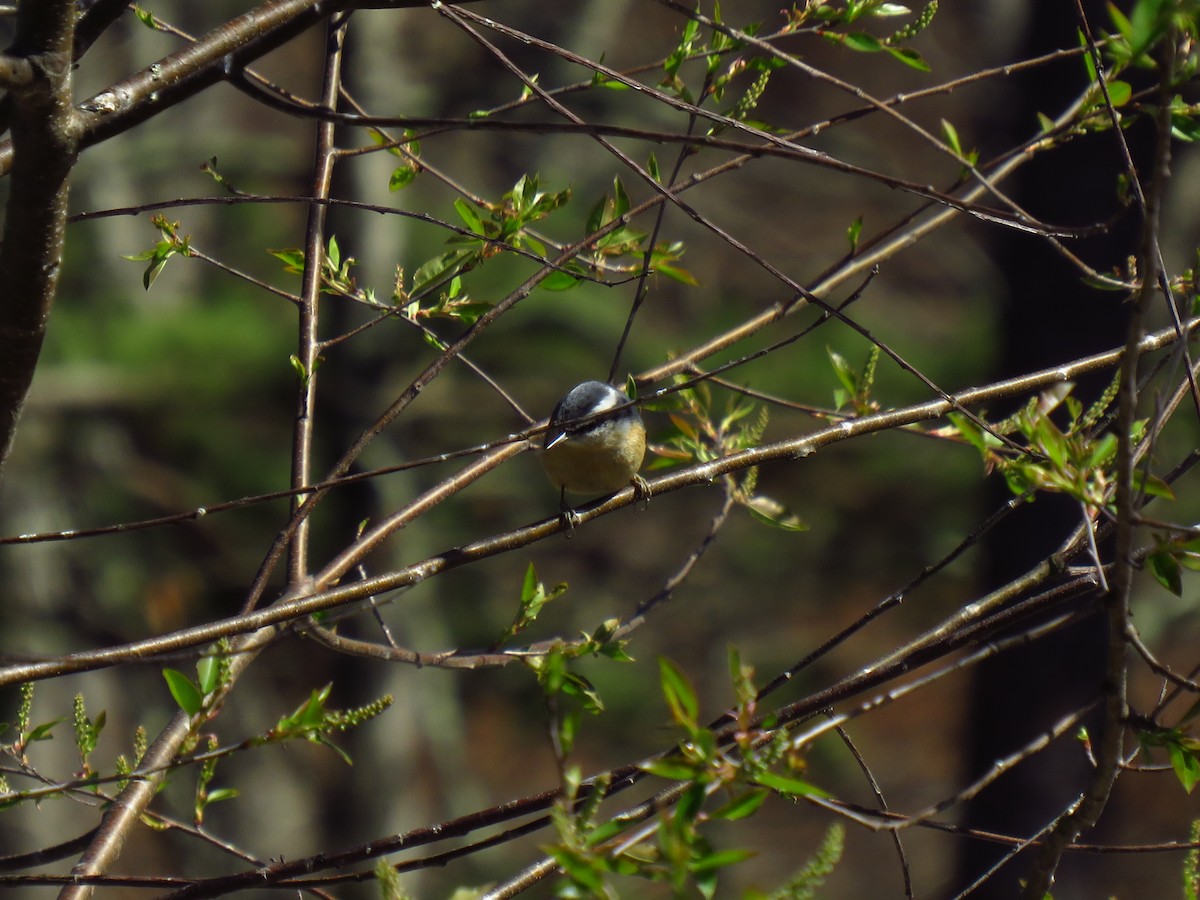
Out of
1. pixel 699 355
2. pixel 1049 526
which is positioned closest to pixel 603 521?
pixel 1049 526

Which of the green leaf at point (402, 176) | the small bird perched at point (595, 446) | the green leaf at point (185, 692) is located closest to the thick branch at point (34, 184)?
the green leaf at point (185, 692)

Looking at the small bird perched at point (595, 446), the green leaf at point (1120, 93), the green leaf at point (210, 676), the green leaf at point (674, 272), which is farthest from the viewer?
the small bird perched at point (595, 446)

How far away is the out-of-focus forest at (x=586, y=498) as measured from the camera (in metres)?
1.42

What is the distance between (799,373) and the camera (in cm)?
727

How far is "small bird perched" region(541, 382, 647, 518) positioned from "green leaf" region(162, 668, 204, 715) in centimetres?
112

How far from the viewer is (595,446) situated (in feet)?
8.38

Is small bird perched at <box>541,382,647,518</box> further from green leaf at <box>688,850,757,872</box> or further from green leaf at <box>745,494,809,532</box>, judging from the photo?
green leaf at <box>688,850,757,872</box>

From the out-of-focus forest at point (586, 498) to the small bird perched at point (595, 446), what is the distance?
19 centimetres

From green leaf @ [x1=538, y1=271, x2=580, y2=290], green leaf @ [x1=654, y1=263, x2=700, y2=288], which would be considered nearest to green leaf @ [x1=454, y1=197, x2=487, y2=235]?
green leaf @ [x1=538, y1=271, x2=580, y2=290]

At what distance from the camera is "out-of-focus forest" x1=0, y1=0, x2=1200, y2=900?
4.67 feet

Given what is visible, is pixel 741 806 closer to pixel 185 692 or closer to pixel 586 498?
pixel 185 692

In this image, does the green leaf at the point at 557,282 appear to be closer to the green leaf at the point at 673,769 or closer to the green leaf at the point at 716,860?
the green leaf at the point at 673,769

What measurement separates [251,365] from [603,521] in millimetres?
5466

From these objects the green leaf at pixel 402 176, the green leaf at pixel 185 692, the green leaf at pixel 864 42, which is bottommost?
the green leaf at pixel 185 692
